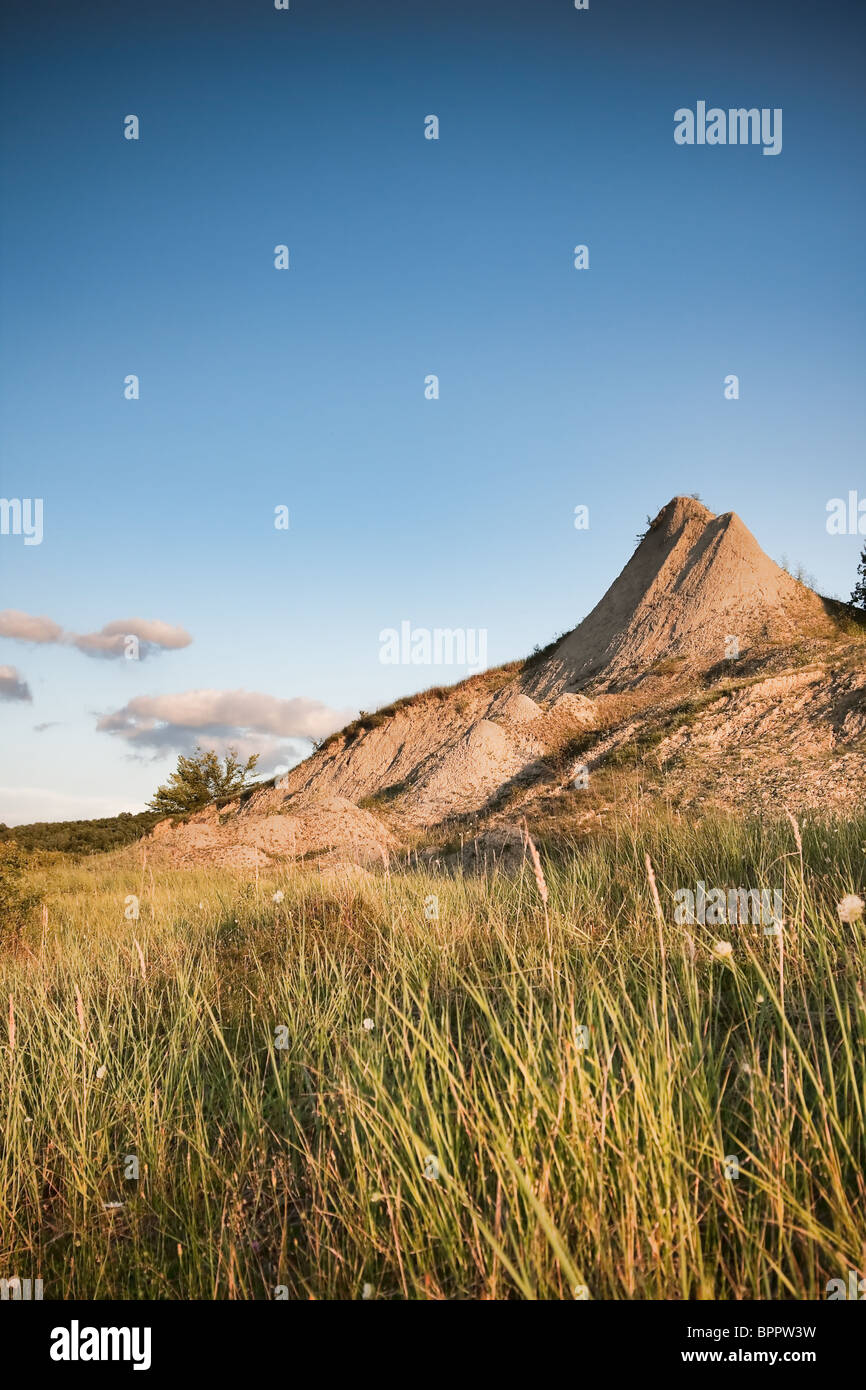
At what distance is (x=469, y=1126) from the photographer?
228 centimetres

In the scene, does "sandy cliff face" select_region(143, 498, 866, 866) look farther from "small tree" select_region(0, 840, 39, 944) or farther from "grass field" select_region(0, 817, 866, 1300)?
"grass field" select_region(0, 817, 866, 1300)

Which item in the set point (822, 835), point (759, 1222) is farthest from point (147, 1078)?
point (822, 835)

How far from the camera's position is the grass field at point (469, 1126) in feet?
6.49

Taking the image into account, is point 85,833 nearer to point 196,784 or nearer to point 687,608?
point 196,784

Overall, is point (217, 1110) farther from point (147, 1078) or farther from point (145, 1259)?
point (145, 1259)

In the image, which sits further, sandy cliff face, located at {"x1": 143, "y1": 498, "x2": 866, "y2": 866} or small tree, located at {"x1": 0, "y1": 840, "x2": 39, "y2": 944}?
sandy cliff face, located at {"x1": 143, "y1": 498, "x2": 866, "y2": 866}

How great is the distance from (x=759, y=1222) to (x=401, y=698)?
26619 mm

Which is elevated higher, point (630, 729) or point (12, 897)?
point (630, 729)

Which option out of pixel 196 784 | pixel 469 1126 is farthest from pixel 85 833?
pixel 469 1126

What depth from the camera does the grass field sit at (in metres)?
1.98

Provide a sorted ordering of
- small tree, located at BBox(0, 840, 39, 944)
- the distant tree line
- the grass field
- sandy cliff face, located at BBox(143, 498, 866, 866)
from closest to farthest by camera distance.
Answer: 1. the grass field
2. small tree, located at BBox(0, 840, 39, 944)
3. sandy cliff face, located at BBox(143, 498, 866, 866)
4. the distant tree line

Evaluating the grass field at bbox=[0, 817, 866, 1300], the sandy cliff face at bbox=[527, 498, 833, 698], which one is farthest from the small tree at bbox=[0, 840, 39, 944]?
the sandy cliff face at bbox=[527, 498, 833, 698]

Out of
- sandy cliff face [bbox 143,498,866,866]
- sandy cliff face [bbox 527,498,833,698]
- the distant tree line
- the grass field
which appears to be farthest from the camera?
the distant tree line

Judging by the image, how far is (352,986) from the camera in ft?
14.7
